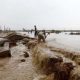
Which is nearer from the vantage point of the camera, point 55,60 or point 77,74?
point 77,74

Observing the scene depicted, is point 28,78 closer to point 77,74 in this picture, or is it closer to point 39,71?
point 39,71

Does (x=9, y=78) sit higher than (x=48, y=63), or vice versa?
(x=48, y=63)

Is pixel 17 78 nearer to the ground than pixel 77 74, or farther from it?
nearer to the ground

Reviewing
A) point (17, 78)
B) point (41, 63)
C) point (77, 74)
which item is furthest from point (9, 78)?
point (77, 74)

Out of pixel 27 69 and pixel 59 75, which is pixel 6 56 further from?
pixel 59 75

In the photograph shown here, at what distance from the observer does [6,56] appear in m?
11.9

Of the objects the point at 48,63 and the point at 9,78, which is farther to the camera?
the point at 48,63

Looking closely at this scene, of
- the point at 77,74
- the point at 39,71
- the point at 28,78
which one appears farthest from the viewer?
the point at 39,71

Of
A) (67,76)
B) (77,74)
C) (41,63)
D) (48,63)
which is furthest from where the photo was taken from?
(41,63)

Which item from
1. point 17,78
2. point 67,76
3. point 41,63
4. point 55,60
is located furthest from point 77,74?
point 41,63

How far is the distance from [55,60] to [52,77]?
926 millimetres

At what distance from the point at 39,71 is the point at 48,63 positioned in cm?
73

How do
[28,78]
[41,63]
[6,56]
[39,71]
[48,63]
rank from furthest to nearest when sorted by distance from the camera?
[6,56] < [41,63] < [39,71] < [48,63] < [28,78]

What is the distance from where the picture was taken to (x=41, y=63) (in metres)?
8.37
